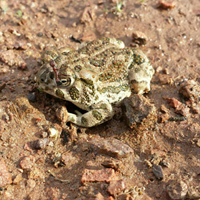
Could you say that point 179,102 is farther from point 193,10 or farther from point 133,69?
point 193,10

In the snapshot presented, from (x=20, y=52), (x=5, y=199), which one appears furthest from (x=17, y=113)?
(x=20, y=52)

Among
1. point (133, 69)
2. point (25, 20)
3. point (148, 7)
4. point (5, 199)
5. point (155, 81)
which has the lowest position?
point (5, 199)

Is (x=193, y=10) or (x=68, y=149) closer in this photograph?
(x=68, y=149)

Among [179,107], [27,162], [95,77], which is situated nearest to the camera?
[27,162]

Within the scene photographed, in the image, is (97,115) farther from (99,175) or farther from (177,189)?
(177,189)

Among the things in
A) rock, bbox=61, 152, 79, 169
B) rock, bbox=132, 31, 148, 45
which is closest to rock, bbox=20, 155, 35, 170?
rock, bbox=61, 152, 79, 169

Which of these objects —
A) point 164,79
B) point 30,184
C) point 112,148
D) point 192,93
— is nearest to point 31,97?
point 30,184
